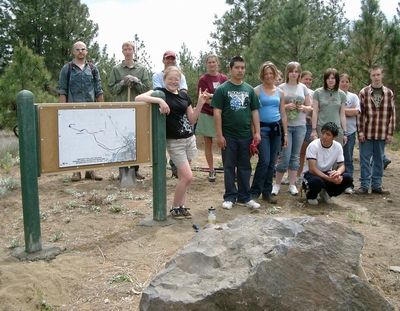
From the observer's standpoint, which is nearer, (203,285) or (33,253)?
(203,285)

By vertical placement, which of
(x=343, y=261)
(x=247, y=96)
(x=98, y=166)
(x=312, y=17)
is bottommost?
(x=343, y=261)

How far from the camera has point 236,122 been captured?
5324 millimetres

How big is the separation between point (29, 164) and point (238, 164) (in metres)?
2.60

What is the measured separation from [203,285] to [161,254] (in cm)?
133

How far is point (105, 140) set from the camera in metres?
4.26

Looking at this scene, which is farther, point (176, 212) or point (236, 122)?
point (236, 122)

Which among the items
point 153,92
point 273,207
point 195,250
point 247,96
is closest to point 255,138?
point 247,96

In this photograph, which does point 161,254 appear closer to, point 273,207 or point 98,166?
point 98,166

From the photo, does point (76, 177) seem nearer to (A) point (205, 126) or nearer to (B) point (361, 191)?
(A) point (205, 126)

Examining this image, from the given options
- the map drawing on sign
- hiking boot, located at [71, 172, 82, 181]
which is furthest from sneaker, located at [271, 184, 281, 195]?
hiking boot, located at [71, 172, 82, 181]

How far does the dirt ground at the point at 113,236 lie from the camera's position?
3254mm

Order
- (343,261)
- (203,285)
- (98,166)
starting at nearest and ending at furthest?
(203,285), (343,261), (98,166)

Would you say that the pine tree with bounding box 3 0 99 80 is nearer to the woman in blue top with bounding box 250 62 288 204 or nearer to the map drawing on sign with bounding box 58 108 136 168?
the woman in blue top with bounding box 250 62 288 204

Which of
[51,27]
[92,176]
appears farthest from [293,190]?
[51,27]
